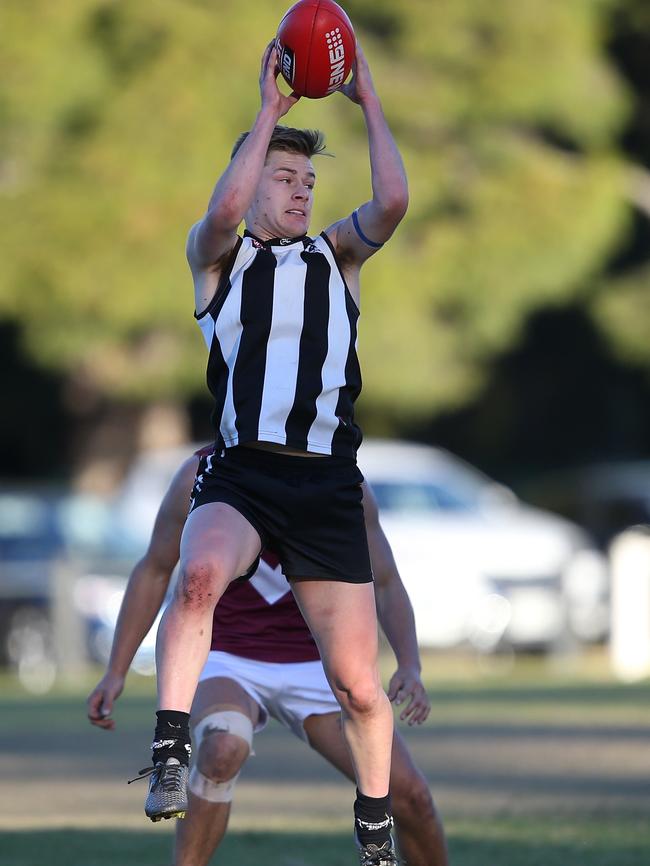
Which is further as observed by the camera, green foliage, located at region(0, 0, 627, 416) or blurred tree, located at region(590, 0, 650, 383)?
blurred tree, located at region(590, 0, 650, 383)

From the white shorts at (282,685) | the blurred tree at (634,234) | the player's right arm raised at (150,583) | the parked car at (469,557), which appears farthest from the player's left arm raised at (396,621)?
the blurred tree at (634,234)

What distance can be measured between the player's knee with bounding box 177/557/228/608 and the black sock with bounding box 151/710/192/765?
297 mm

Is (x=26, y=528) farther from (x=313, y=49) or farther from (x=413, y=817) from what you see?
(x=313, y=49)

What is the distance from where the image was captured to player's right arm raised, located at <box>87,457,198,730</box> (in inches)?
234

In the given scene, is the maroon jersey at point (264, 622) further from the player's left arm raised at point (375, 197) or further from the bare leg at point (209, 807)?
the player's left arm raised at point (375, 197)

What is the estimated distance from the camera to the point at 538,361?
99.5ft

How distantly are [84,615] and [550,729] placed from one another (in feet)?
22.9

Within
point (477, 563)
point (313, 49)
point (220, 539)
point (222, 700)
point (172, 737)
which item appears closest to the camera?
point (172, 737)

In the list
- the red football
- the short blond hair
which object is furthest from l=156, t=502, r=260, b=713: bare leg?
the red football

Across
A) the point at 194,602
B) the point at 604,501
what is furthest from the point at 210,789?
the point at 604,501

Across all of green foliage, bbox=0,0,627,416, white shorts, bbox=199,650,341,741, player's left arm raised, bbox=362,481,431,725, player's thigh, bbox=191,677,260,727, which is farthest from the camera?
green foliage, bbox=0,0,627,416

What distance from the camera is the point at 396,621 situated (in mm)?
6035

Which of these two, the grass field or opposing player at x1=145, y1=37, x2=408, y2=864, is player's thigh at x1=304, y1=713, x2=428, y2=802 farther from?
the grass field

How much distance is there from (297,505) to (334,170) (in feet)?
58.9
